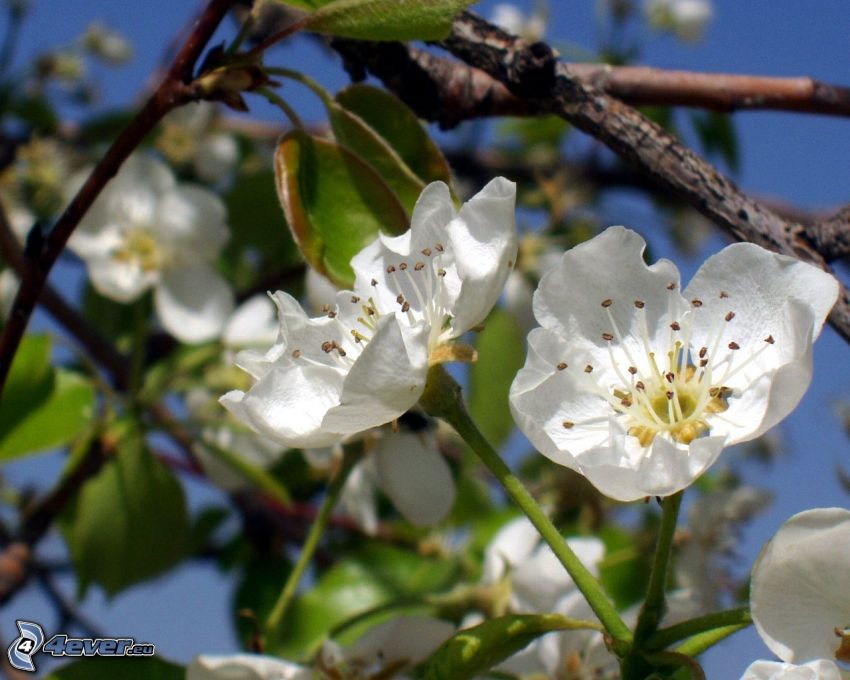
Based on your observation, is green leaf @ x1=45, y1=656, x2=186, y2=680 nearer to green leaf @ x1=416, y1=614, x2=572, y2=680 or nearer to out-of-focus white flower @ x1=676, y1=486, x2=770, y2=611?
green leaf @ x1=416, y1=614, x2=572, y2=680

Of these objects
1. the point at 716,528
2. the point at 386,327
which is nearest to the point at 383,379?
the point at 386,327

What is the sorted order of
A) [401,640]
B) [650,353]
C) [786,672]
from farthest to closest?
[401,640]
[650,353]
[786,672]

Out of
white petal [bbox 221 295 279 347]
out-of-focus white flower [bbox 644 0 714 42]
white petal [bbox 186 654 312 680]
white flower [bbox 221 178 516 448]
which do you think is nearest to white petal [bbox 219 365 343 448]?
white flower [bbox 221 178 516 448]

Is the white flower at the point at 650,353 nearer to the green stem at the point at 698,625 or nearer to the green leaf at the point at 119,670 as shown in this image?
the green stem at the point at 698,625

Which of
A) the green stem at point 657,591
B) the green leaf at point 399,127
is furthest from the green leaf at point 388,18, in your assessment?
the green stem at point 657,591

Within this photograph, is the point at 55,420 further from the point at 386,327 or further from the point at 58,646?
the point at 386,327

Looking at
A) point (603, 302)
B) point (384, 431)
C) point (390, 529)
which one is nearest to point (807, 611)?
point (603, 302)

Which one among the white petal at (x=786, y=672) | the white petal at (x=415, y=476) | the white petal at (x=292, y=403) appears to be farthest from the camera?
the white petal at (x=415, y=476)
